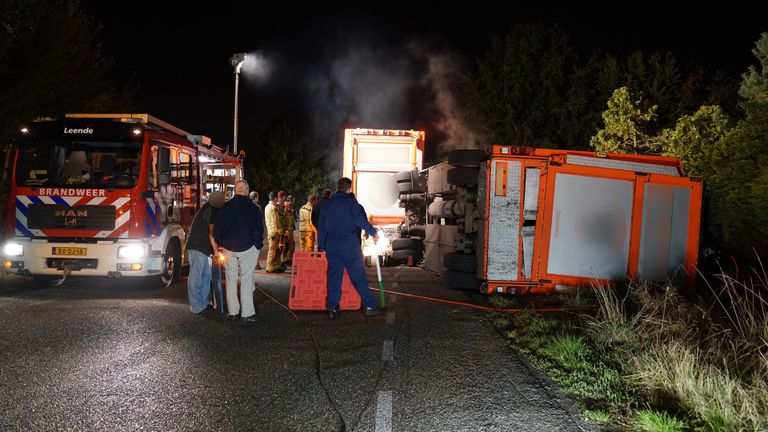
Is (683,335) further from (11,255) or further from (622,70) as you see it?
(622,70)

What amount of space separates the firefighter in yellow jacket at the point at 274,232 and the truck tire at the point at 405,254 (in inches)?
104

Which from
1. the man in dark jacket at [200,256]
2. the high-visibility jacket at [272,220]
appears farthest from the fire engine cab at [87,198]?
the high-visibility jacket at [272,220]

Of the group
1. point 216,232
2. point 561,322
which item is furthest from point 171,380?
point 561,322

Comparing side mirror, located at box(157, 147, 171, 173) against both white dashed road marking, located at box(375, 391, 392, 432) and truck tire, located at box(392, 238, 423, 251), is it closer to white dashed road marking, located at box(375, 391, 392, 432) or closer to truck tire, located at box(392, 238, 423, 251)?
truck tire, located at box(392, 238, 423, 251)

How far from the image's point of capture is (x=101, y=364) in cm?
532

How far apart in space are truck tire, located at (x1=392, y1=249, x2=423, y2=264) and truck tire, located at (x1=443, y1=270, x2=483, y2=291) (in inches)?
167

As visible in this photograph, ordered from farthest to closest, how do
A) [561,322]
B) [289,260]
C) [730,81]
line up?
[730,81], [289,260], [561,322]

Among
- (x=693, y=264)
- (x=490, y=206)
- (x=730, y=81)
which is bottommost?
(x=693, y=264)

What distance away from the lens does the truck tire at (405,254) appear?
1374 centimetres

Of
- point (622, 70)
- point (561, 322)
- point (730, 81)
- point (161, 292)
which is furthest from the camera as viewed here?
point (622, 70)

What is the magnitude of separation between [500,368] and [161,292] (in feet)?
20.9

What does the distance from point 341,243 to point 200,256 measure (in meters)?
1.95

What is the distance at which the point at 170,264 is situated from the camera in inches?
403

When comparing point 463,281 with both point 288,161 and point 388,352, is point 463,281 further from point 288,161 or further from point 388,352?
point 288,161
